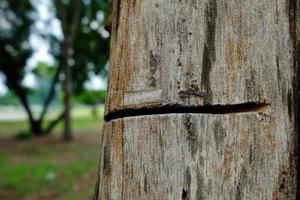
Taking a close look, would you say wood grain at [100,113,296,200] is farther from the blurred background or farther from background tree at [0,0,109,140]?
background tree at [0,0,109,140]

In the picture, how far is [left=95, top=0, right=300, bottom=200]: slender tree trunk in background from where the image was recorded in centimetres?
131

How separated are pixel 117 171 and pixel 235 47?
0.46 metres

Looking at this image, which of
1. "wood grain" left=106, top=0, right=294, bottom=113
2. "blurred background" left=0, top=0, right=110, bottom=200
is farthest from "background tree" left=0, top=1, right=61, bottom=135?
"wood grain" left=106, top=0, right=294, bottom=113

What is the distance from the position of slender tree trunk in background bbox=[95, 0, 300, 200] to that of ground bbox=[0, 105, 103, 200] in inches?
198

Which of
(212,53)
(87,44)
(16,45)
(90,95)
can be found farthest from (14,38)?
(212,53)

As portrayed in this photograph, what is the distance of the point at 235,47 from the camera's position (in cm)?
134

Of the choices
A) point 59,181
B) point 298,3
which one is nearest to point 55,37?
point 59,181

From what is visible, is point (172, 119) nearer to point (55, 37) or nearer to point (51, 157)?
point (51, 157)

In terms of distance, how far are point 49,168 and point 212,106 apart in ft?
26.8

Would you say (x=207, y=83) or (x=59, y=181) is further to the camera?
(x=59, y=181)

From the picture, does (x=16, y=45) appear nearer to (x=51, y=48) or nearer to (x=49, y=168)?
(x=51, y=48)

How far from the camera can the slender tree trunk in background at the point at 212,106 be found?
4.30 ft

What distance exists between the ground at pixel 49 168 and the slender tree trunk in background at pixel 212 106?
16.5 feet

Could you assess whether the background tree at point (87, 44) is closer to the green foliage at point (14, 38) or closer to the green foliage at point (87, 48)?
the green foliage at point (87, 48)
